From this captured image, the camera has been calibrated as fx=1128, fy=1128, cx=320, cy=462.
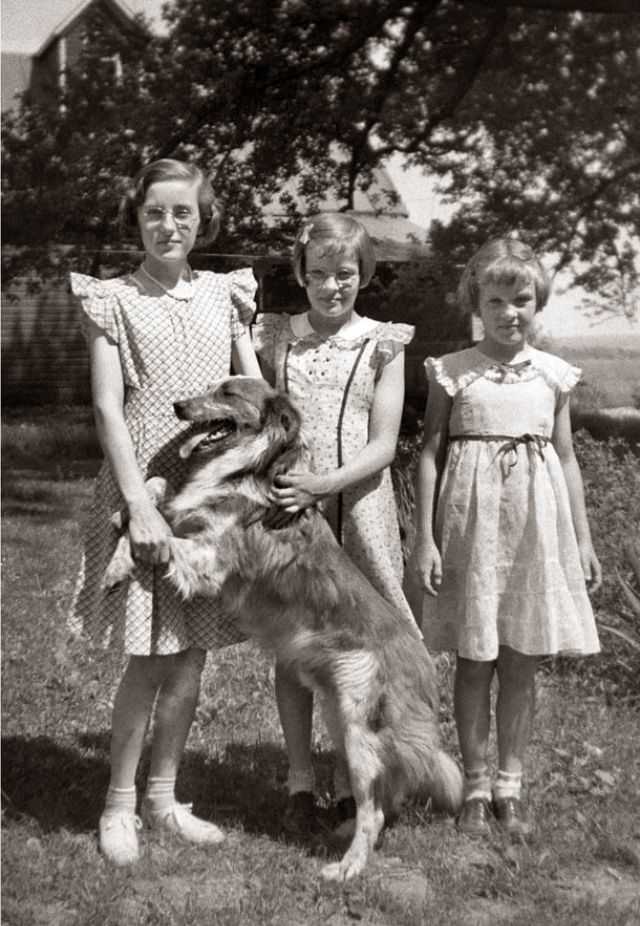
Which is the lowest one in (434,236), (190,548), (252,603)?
(252,603)

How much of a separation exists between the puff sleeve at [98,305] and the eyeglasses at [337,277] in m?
0.71

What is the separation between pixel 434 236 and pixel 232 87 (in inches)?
82.8

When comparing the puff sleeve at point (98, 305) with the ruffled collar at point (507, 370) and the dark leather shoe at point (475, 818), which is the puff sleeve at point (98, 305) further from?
the dark leather shoe at point (475, 818)

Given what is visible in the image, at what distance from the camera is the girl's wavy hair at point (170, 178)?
150 inches

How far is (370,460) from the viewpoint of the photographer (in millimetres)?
3930

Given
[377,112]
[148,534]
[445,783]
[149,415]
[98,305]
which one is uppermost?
[377,112]

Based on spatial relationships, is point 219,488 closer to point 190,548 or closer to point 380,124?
point 190,548

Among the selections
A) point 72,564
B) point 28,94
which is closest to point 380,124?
point 28,94

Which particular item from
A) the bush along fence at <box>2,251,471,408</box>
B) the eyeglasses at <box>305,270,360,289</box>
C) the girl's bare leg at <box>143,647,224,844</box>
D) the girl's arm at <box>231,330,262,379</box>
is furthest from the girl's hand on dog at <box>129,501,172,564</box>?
the bush along fence at <box>2,251,471,408</box>

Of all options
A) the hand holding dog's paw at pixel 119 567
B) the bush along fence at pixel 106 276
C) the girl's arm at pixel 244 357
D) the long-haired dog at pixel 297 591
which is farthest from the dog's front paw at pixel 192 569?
the bush along fence at pixel 106 276

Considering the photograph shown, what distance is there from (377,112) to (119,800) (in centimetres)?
679

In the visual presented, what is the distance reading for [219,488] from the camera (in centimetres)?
373

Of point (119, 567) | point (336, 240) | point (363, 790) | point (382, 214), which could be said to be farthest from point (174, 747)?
point (382, 214)

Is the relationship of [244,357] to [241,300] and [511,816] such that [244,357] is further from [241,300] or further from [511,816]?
[511,816]
